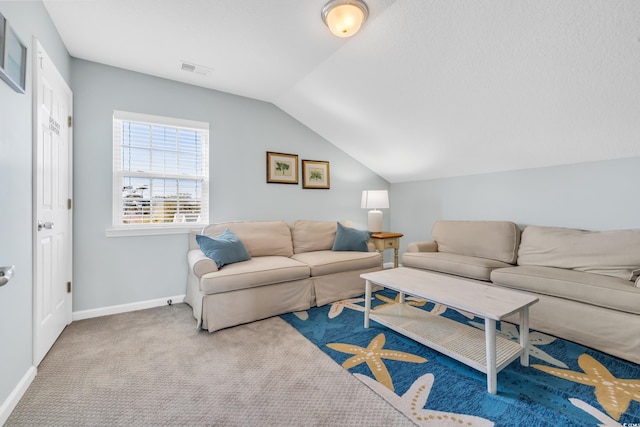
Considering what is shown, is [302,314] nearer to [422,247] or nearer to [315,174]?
[422,247]

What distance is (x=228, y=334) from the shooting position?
7.58 ft

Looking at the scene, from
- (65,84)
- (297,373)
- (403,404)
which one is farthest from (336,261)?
(65,84)

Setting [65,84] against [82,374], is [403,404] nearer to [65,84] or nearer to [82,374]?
[82,374]

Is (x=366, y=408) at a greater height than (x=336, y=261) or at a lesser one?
lesser

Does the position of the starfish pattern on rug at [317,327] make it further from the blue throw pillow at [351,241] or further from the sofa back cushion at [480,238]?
the sofa back cushion at [480,238]

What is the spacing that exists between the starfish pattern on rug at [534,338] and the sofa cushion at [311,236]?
1810mm

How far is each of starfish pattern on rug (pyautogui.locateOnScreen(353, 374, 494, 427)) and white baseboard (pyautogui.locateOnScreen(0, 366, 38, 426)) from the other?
179cm

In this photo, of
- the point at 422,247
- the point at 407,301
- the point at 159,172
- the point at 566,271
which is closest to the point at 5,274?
the point at 159,172

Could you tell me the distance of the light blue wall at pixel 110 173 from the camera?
8.66 feet

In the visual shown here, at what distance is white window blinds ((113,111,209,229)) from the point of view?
2809 mm

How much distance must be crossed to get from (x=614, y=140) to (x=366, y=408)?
9.38ft

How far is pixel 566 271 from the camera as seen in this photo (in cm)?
238

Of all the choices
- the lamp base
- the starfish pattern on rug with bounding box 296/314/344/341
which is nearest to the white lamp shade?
the lamp base

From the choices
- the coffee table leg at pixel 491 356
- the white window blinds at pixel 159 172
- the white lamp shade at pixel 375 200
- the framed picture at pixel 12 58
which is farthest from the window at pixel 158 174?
the coffee table leg at pixel 491 356
